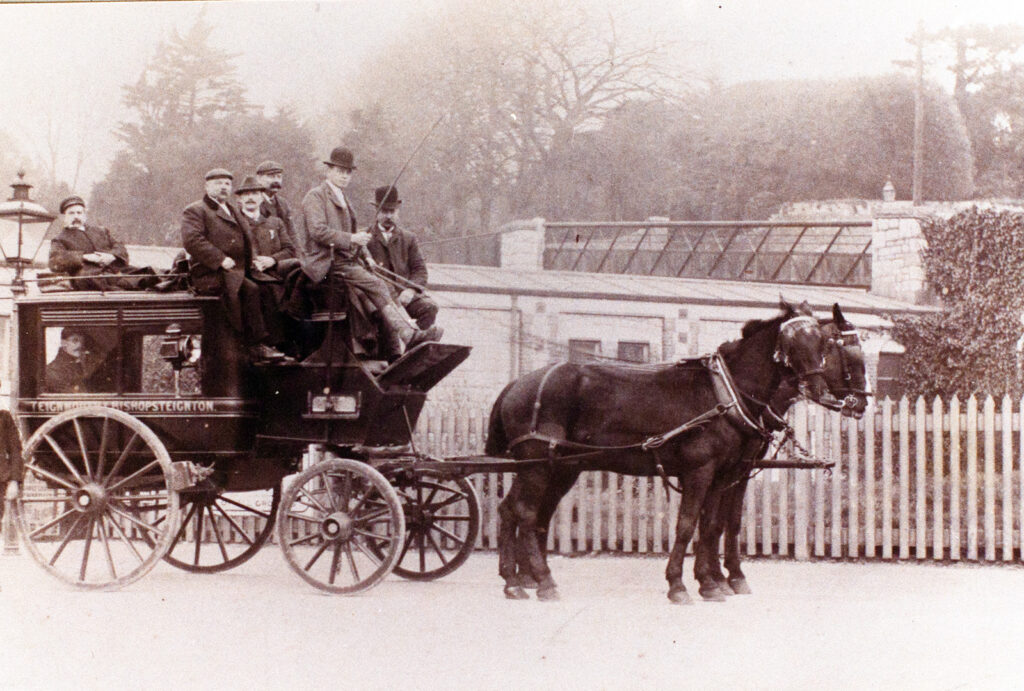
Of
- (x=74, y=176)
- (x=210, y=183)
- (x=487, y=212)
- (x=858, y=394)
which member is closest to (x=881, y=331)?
(x=858, y=394)

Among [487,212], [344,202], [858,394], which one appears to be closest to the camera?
[858,394]

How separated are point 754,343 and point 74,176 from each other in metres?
4.83

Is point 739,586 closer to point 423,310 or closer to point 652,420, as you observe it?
point 652,420

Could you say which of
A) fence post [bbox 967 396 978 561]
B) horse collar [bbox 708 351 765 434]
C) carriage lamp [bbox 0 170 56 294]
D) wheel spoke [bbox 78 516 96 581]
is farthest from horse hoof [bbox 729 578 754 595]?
carriage lamp [bbox 0 170 56 294]

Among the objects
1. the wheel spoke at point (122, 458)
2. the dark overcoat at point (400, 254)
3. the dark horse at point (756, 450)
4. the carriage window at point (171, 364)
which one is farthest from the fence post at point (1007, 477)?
the wheel spoke at point (122, 458)

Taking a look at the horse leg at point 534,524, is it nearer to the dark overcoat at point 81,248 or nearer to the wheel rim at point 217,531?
the wheel rim at point 217,531

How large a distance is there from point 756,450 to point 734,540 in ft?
1.97

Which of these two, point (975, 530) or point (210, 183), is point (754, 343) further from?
point (210, 183)

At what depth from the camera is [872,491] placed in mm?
7473

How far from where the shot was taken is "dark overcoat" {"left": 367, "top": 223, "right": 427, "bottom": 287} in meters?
6.83

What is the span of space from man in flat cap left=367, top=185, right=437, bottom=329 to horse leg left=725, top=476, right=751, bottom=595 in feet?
7.33

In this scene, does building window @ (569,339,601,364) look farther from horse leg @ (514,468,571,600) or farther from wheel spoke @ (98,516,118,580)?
wheel spoke @ (98,516,118,580)

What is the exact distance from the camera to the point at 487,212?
7234 mm

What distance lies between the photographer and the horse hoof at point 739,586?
6535mm
